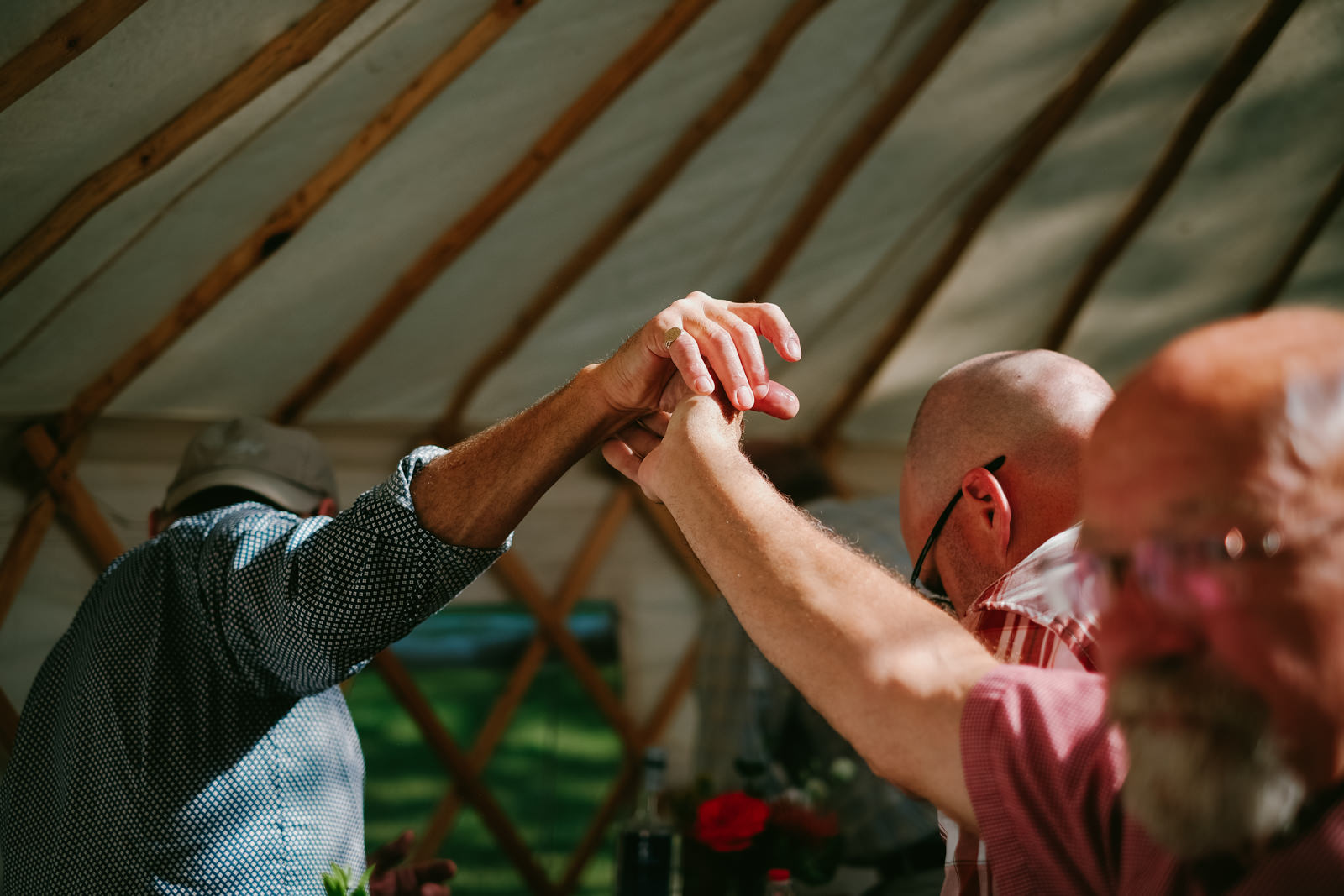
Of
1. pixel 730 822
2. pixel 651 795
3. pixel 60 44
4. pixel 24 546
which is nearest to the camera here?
pixel 60 44

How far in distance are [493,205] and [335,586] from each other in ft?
4.99

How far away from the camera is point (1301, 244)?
137 inches

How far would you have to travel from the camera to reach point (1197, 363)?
0.57 m

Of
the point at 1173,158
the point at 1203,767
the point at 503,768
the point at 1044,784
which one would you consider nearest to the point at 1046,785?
the point at 1044,784

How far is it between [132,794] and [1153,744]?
1100 mm

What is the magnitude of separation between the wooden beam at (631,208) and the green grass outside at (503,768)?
0.89 meters

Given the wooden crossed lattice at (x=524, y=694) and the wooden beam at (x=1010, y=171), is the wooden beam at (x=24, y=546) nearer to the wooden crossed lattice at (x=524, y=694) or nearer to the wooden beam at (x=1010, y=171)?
the wooden crossed lattice at (x=524, y=694)

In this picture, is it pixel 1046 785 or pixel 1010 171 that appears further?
pixel 1010 171

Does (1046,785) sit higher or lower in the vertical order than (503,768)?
higher

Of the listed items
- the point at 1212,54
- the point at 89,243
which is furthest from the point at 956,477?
the point at 1212,54

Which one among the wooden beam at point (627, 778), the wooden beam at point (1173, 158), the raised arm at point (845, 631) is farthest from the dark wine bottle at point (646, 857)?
the wooden beam at point (1173, 158)

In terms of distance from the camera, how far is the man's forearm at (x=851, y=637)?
680 mm

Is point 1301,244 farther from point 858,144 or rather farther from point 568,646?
point 568,646

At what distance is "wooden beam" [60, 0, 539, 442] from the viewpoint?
1998 mm
